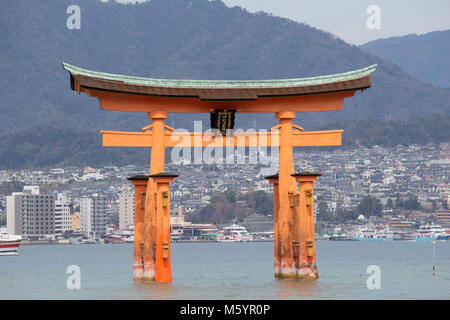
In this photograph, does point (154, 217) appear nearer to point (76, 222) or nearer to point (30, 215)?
point (30, 215)

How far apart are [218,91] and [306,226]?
6066 millimetres

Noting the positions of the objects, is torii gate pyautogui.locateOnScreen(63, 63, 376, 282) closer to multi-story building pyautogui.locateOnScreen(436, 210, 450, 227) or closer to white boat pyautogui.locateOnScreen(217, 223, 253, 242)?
white boat pyautogui.locateOnScreen(217, 223, 253, 242)

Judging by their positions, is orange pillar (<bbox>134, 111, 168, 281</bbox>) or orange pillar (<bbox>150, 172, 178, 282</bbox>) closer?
orange pillar (<bbox>150, 172, 178, 282</bbox>)

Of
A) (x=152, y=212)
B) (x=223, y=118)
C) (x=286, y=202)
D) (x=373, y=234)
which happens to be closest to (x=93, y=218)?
(x=373, y=234)

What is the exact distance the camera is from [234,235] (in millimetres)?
171250

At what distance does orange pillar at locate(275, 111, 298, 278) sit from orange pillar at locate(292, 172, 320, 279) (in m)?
Answer: 0.54

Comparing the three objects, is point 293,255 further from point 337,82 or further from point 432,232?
point 432,232

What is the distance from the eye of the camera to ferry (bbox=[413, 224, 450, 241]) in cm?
16938

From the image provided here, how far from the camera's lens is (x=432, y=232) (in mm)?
169750

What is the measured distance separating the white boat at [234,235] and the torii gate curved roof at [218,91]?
133018mm

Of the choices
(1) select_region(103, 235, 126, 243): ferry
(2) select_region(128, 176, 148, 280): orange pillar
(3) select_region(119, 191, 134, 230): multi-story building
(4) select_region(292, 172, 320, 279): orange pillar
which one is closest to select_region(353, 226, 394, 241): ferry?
(1) select_region(103, 235, 126, 243): ferry
